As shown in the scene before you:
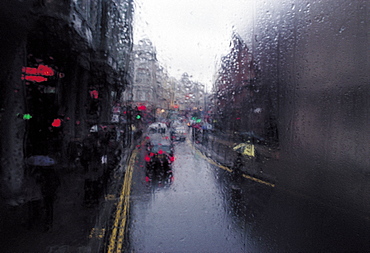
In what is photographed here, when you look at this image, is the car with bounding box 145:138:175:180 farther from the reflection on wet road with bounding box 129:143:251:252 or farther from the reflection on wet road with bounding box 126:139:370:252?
the reflection on wet road with bounding box 126:139:370:252

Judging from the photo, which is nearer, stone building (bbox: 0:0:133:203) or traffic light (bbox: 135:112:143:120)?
stone building (bbox: 0:0:133:203)

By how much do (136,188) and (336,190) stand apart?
5257 millimetres

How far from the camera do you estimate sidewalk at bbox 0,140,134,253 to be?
9.89 feet

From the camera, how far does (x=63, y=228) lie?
3572 mm

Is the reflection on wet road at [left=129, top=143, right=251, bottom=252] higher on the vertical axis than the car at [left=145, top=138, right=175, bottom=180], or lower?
lower

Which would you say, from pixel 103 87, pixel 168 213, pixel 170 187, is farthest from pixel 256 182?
pixel 103 87

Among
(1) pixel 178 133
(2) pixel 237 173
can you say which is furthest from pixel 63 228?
(1) pixel 178 133

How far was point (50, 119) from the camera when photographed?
8.26 meters

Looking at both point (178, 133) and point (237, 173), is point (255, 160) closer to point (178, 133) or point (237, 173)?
point (237, 173)

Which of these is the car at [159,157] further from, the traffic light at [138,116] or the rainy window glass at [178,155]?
the traffic light at [138,116]

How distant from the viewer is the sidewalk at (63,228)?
3.02 meters

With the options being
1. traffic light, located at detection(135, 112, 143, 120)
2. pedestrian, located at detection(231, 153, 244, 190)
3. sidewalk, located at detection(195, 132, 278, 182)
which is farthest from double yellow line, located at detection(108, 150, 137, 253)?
traffic light, located at detection(135, 112, 143, 120)

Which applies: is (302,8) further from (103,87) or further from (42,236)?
(103,87)

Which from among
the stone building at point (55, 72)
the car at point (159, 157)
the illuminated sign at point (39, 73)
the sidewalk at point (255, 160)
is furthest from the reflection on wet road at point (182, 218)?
the illuminated sign at point (39, 73)
